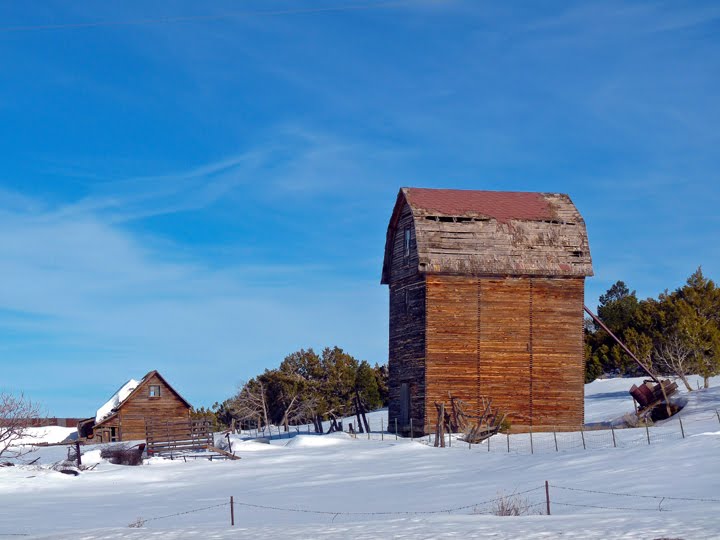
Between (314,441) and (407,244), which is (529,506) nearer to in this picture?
(314,441)

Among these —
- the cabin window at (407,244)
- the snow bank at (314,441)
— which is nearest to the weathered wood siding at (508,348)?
the cabin window at (407,244)

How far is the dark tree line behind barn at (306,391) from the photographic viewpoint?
211 ft

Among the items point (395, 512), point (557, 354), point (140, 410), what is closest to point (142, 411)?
point (140, 410)

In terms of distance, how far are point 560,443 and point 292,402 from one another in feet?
102

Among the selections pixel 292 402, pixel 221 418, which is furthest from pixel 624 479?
pixel 221 418

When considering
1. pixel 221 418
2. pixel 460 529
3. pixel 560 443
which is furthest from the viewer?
pixel 221 418

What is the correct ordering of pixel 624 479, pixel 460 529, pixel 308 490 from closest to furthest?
pixel 460 529, pixel 624 479, pixel 308 490

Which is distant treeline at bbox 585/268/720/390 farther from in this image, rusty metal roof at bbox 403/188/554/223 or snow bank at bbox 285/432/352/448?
snow bank at bbox 285/432/352/448

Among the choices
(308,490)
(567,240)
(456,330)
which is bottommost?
(308,490)

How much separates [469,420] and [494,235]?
8289mm

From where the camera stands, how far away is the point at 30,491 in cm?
2931

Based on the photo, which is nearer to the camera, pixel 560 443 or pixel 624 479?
pixel 624 479

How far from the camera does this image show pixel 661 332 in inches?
2486

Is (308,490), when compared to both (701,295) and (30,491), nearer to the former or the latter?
(30,491)
